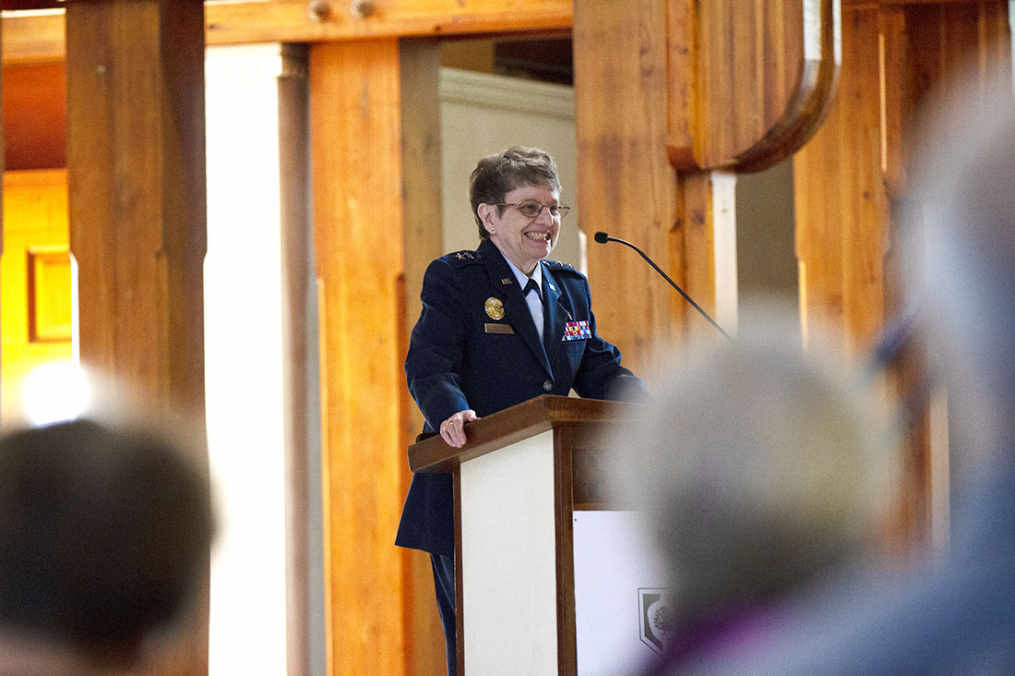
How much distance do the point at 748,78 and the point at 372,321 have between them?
1645 millimetres

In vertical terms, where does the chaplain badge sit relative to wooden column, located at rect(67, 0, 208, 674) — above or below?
below

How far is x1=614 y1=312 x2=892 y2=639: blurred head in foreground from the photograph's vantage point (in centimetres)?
52

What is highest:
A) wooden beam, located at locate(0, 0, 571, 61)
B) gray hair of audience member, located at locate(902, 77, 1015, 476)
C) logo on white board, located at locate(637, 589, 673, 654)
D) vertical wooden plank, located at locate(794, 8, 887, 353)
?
wooden beam, located at locate(0, 0, 571, 61)

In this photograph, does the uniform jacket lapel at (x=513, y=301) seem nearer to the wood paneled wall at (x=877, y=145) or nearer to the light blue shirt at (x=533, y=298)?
the light blue shirt at (x=533, y=298)

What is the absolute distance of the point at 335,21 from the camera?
407 cm

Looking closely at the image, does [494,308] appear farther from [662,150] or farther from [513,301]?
[662,150]

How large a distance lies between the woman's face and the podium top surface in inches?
19.1

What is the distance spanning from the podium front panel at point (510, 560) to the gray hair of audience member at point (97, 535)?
1.09 metres

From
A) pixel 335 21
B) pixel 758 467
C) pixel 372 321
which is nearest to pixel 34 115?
pixel 335 21

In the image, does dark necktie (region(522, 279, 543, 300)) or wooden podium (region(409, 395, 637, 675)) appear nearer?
wooden podium (region(409, 395, 637, 675))

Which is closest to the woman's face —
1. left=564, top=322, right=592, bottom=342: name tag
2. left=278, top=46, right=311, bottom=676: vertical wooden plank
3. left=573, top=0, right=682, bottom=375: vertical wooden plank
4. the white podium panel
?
left=564, top=322, right=592, bottom=342: name tag

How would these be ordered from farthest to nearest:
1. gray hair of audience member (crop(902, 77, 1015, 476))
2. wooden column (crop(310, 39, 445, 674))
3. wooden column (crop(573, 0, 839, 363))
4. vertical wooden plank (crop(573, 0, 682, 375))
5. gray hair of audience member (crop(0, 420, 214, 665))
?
wooden column (crop(310, 39, 445, 674)) → vertical wooden plank (crop(573, 0, 682, 375)) → wooden column (crop(573, 0, 839, 363)) → gray hair of audience member (crop(0, 420, 214, 665)) → gray hair of audience member (crop(902, 77, 1015, 476))

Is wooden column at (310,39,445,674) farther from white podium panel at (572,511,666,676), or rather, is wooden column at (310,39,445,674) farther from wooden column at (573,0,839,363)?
white podium panel at (572,511,666,676)

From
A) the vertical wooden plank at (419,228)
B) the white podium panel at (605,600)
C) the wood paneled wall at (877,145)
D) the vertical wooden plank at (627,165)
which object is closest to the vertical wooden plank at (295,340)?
the vertical wooden plank at (419,228)
